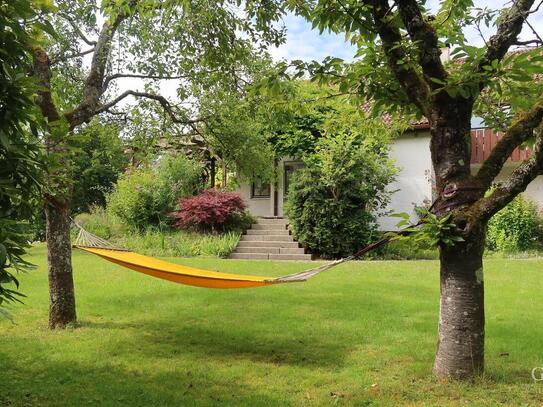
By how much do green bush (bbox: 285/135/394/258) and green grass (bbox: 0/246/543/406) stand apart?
3.27m

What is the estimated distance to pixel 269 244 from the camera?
11.8 meters

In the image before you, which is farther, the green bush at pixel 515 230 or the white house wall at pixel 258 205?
the white house wall at pixel 258 205

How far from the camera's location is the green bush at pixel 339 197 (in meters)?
11.0

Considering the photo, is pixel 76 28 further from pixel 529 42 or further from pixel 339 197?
pixel 339 197

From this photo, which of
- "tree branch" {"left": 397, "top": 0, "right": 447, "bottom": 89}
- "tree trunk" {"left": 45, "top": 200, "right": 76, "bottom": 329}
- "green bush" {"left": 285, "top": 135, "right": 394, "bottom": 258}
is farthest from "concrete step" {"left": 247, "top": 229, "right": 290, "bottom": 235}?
"tree branch" {"left": 397, "top": 0, "right": 447, "bottom": 89}

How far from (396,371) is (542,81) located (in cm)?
235

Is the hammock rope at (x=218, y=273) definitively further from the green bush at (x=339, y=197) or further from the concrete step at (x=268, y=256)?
the green bush at (x=339, y=197)

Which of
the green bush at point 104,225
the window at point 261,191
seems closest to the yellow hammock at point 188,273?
the green bush at point 104,225

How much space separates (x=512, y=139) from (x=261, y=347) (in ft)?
8.86

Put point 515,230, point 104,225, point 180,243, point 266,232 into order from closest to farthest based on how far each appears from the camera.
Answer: point 515,230 → point 180,243 → point 266,232 → point 104,225

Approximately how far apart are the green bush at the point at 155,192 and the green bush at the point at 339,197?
3.60m

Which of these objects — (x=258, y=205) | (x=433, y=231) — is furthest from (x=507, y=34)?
(x=258, y=205)

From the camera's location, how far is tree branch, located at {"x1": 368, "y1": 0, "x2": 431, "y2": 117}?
339 centimetres

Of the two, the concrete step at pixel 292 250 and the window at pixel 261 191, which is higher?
the window at pixel 261 191
